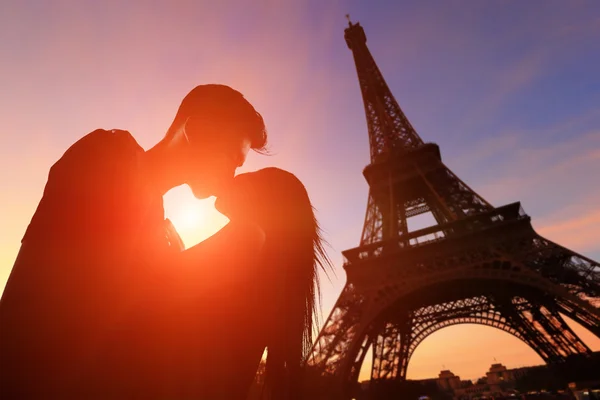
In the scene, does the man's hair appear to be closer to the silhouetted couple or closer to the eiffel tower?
the silhouetted couple

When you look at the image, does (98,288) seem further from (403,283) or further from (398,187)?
(398,187)

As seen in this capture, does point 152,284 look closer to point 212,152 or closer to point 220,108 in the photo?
point 212,152

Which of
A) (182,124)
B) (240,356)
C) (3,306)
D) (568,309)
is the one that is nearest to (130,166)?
(182,124)

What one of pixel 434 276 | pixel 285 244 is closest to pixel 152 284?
pixel 285 244

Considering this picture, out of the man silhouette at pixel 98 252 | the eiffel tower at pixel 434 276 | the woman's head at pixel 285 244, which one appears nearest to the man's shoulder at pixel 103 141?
the man silhouette at pixel 98 252

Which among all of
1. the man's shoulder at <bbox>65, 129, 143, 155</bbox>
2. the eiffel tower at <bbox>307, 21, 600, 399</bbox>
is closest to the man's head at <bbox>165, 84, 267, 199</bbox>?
the man's shoulder at <bbox>65, 129, 143, 155</bbox>

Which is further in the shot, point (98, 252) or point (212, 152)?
point (212, 152)

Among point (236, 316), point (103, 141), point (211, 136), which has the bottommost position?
point (236, 316)
